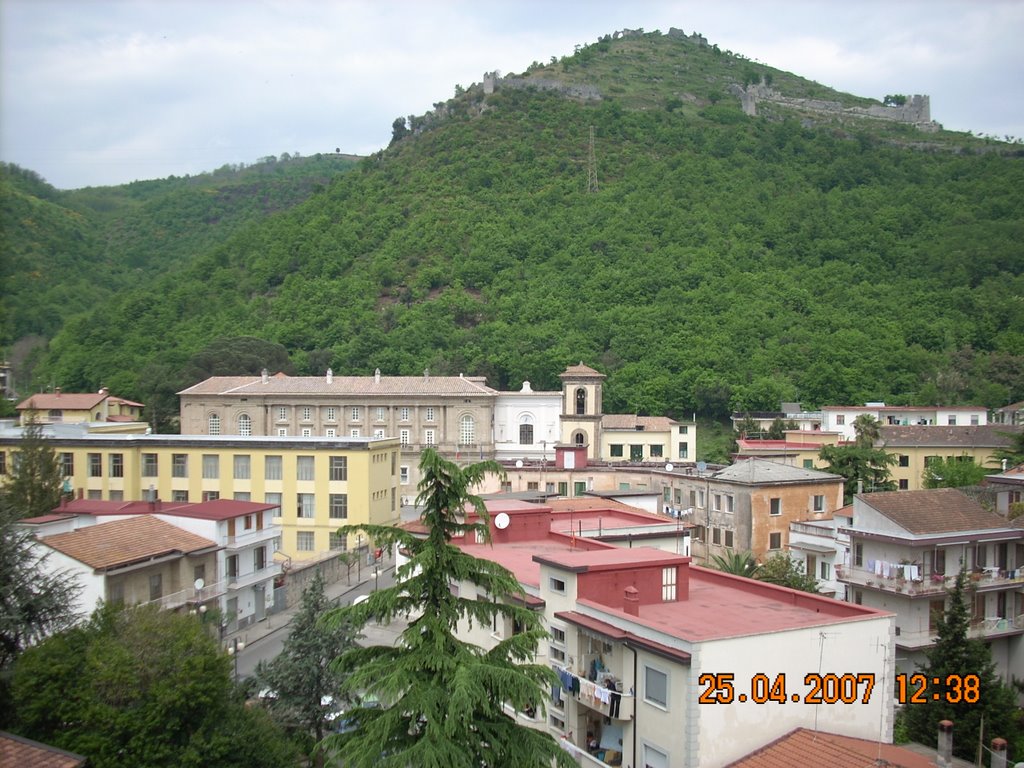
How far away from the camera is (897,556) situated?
25.6 metres

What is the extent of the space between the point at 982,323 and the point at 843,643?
80.9 metres

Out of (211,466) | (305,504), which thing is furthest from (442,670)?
(211,466)

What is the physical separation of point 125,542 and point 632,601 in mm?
14329

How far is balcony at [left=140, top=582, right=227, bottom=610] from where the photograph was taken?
2511 cm

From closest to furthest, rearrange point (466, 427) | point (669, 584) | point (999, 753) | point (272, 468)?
point (999, 753) < point (669, 584) < point (272, 468) < point (466, 427)

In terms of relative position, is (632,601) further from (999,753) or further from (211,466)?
(211,466)

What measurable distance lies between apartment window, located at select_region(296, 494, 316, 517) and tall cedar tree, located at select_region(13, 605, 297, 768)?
82.2ft

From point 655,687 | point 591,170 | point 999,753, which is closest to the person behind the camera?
point 655,687

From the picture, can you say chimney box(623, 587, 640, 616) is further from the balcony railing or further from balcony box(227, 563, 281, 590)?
balcony box(227, 563, 281, 590)

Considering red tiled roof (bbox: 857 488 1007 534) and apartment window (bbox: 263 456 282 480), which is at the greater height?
red tiled roof (bbox: 857 488 1007 534)

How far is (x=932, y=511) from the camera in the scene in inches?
1030

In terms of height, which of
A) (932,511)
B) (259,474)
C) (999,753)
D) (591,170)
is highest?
(591,170)

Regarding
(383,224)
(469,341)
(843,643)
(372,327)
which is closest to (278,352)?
(372,327)

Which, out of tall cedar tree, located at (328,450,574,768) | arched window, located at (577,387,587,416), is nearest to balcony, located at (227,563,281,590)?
tall cedar tree, located at (328,450,574,768)
